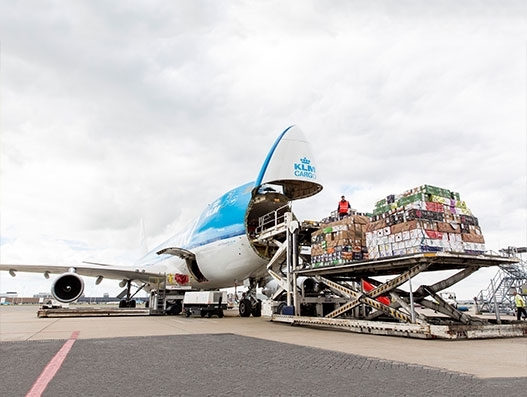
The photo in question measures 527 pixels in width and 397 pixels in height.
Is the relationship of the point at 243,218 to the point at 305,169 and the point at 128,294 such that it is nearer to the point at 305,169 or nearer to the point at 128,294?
the point at 305,169

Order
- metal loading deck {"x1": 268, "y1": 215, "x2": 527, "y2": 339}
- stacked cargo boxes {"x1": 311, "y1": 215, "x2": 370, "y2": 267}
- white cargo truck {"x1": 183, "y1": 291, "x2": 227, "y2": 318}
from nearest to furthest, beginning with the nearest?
metal loading deck {"x1": 268, "y1": 215, "x2": 527, "y2": 339} < stacked cargo boxes {"x1": 311, "y1": 215, "x2": 370, "y2": 267} < white cargo truck {"x1": 183, "y1": 291, "x2": 227, "y2": 318}

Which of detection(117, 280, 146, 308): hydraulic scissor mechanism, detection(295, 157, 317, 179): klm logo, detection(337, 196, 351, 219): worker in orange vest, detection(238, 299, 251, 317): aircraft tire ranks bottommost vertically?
detection(238, 299, 251, 317): aircraft tire

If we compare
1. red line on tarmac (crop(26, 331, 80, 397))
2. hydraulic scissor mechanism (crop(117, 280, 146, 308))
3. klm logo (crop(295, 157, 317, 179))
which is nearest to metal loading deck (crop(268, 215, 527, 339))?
klm logo (crop(295, 157, 317, 179))

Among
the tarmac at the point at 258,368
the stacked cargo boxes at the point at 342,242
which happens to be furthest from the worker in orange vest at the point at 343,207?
the tarmac at the point at 258,368

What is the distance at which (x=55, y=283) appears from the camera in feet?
59.0

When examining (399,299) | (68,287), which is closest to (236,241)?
(399,299)

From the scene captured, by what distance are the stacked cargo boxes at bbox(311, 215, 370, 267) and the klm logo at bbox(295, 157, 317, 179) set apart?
7.49 ft

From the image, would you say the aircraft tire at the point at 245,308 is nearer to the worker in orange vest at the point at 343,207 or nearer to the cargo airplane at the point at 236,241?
the cargo airplane at the point at 236,241

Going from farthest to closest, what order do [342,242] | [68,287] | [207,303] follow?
[68,287] → [207,303] → [342,242]

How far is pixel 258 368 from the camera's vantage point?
4.95 meters

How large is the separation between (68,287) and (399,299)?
15.4m

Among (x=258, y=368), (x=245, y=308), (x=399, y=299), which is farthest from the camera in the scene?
(x=245, y=308)

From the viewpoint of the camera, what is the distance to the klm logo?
44.2ft

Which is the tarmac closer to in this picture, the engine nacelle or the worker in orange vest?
the worker in orange vest
